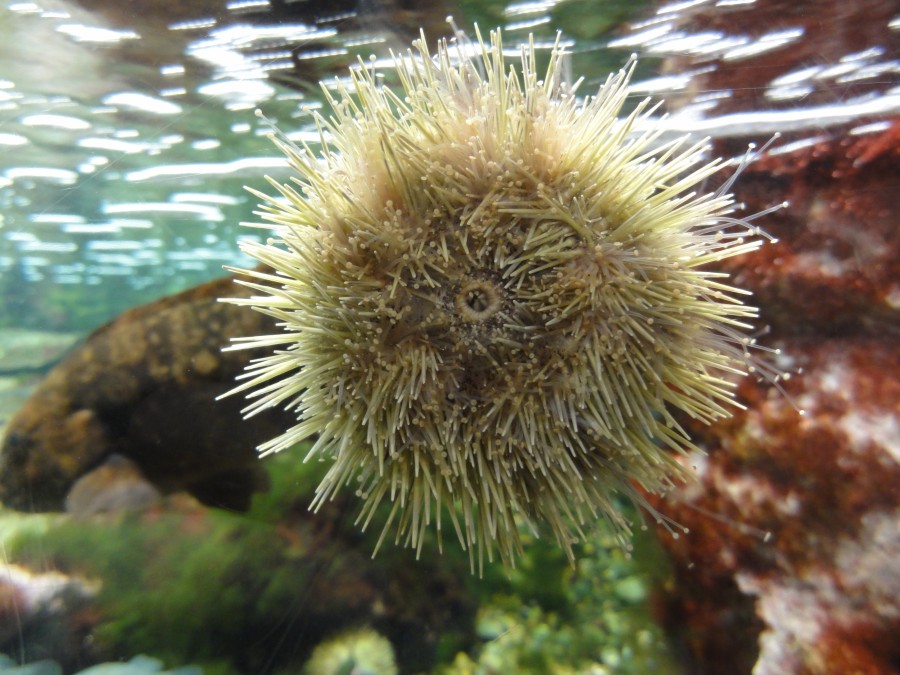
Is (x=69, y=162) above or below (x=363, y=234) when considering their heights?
above

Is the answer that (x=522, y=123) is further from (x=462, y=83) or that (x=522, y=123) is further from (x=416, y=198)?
(x=416, y=198)

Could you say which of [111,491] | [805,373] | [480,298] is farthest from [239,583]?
[805,373]

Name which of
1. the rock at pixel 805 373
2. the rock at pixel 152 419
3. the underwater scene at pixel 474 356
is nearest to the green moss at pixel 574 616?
the underwater scene at pixel 474 356

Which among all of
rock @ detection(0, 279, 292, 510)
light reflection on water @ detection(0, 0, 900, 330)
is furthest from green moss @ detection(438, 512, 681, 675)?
light reflection on water @ detection(0, 0, 900, 330)

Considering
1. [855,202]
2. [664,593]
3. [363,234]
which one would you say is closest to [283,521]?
[363,234]

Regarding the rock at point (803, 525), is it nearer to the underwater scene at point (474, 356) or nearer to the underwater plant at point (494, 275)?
the underwater scene at point (474, 356)

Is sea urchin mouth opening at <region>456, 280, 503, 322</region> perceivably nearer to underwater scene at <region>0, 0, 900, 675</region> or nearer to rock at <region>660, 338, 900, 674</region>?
underwater scene at <region>0, 0, 900, 675</region>
